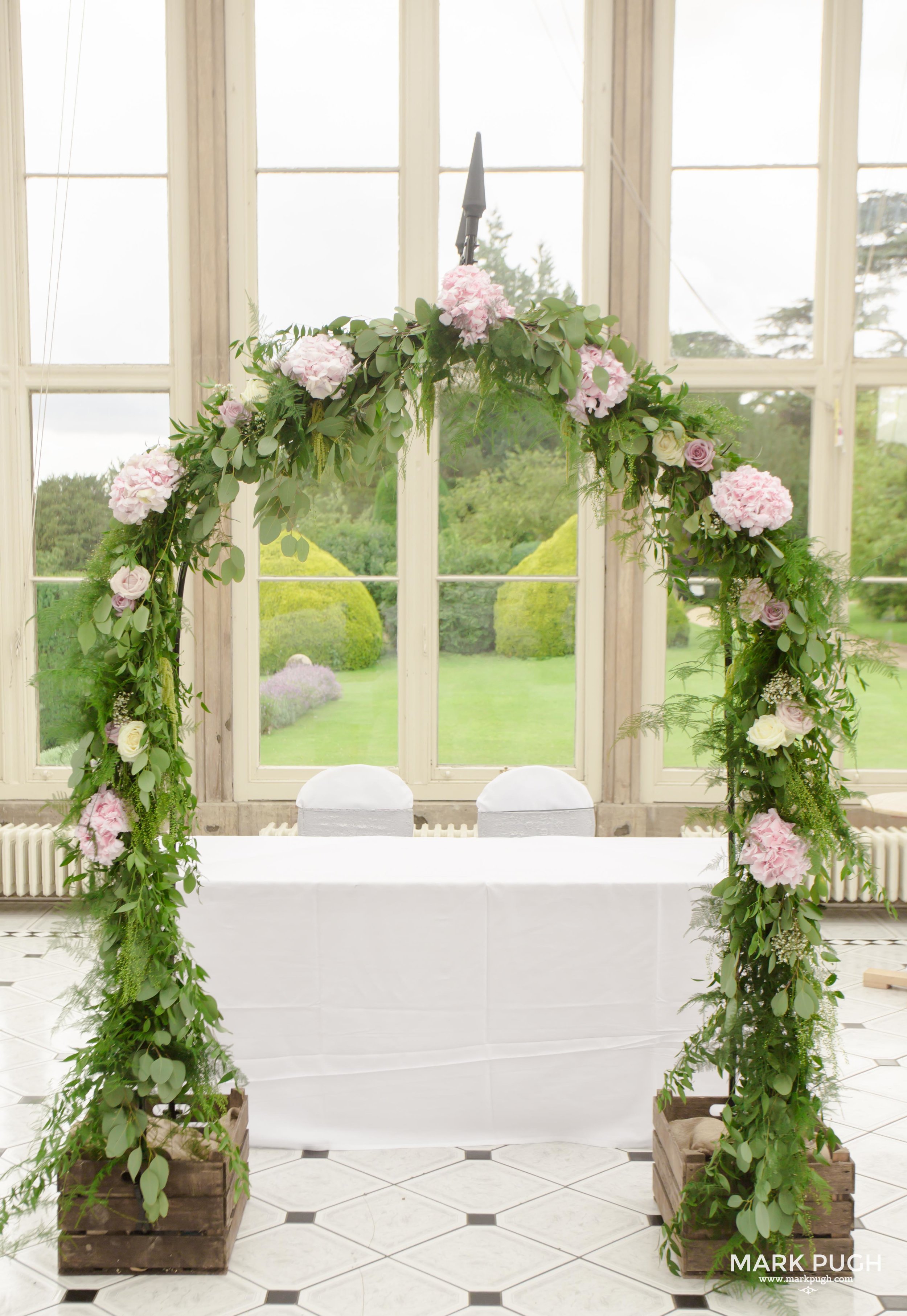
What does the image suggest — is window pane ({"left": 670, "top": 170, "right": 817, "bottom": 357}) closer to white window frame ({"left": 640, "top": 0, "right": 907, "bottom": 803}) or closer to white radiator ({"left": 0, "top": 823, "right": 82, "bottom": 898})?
white window frame ({"left": 640, "top": 0, "right": 907, "bottom": 803})

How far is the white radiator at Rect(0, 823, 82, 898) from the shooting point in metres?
4.95

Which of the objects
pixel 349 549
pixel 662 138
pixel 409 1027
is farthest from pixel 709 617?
pixel 662 138

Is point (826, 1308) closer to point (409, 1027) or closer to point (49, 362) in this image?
point (409, 1027)

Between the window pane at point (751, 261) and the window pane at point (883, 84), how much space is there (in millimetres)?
340

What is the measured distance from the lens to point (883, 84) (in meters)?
5.01

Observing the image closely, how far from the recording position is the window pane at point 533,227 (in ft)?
16.6

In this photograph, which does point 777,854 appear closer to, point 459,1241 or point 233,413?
point 459,1241

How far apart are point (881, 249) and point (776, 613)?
353 centimetres

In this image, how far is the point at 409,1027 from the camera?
2.92 metres

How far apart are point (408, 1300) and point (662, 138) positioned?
4.67 meters

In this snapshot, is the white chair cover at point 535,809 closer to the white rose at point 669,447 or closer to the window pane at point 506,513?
the window pane at point 506,513

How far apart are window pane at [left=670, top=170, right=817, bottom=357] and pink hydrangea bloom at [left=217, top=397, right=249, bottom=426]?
3202 mm

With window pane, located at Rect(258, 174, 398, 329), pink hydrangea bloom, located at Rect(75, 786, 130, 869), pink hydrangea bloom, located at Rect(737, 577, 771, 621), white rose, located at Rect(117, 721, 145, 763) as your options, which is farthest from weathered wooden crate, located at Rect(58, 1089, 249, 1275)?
window pane, located at Rect(258, 174, 398, 329)

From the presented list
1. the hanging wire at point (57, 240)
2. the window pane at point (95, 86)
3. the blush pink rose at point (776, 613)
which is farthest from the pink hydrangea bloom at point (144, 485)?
the window pane at point (95, 86)
